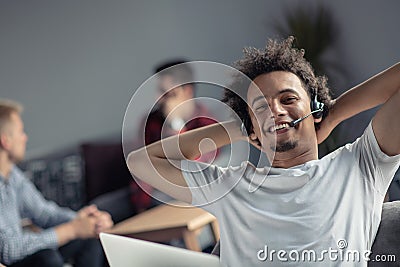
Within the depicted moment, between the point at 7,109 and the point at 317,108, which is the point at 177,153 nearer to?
the point at 317,108

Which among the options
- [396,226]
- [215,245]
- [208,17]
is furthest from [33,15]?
[396,226]

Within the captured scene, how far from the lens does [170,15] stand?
1.24 meters

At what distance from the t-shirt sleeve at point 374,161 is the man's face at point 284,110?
6 cm

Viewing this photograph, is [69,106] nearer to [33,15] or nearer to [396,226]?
[33,15]

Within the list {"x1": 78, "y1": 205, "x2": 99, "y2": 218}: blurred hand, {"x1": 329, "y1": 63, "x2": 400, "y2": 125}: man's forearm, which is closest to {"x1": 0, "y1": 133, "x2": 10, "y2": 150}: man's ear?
{"x1": 78, "y1": 205, "x2": 99, "y2": 218}: blurred hand

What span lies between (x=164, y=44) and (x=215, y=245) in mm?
510

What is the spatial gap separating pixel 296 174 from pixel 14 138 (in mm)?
1290


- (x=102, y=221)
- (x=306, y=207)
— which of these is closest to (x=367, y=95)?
(x=306, y=207)

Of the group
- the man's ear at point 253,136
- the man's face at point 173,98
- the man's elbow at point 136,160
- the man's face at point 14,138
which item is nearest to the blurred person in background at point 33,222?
the man's face at point 14,138

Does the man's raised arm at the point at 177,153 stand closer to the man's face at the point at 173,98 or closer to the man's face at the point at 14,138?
the man's face at the point at 173,98

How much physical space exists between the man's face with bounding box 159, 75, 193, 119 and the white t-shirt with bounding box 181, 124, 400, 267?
188 mm

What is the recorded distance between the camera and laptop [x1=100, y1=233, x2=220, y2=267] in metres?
0.82

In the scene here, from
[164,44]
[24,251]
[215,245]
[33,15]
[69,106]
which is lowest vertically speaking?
[24,251]

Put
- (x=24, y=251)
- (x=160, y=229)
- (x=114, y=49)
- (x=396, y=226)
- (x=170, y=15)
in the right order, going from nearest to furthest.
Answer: (x=396, y=226), (x=170, y=15), (x=160, y=229), (x=114, y=49), (x=24, y=251)
